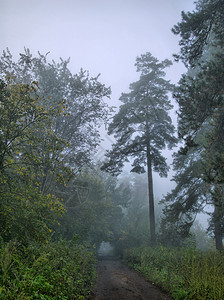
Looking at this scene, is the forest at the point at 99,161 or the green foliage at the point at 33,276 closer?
the green foliage at the point at 33,276

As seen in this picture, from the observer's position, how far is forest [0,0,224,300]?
5344 mm

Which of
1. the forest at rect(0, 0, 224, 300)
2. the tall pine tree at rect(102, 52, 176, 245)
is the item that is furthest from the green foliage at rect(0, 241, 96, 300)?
the tall pine tree at rect(102, 52, 176, 245)

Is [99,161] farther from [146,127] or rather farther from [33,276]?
[33,276]

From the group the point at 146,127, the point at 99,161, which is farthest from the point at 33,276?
the point at 146,127

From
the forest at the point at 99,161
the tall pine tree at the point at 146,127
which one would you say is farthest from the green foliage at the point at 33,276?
the tall pine tree at the point at 146,127

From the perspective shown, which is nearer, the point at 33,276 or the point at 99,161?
the point at 33,276

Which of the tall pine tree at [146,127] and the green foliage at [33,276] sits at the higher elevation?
the tall pine tree at [146,127]

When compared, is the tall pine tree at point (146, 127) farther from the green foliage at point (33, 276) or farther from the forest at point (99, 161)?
the green foliage at point (33, 276)

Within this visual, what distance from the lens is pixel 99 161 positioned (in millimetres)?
16906

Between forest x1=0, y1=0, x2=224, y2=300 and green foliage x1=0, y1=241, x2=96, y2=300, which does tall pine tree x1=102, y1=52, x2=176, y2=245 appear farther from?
green foliage x1=0, y1=241, x2=96, y2=300

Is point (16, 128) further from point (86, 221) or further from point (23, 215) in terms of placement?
point (86, 221)

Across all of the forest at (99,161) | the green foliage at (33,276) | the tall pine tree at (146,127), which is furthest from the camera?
the tall pine tree at (146,127)

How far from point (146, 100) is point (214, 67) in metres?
9.93

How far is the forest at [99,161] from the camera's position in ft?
17.5
